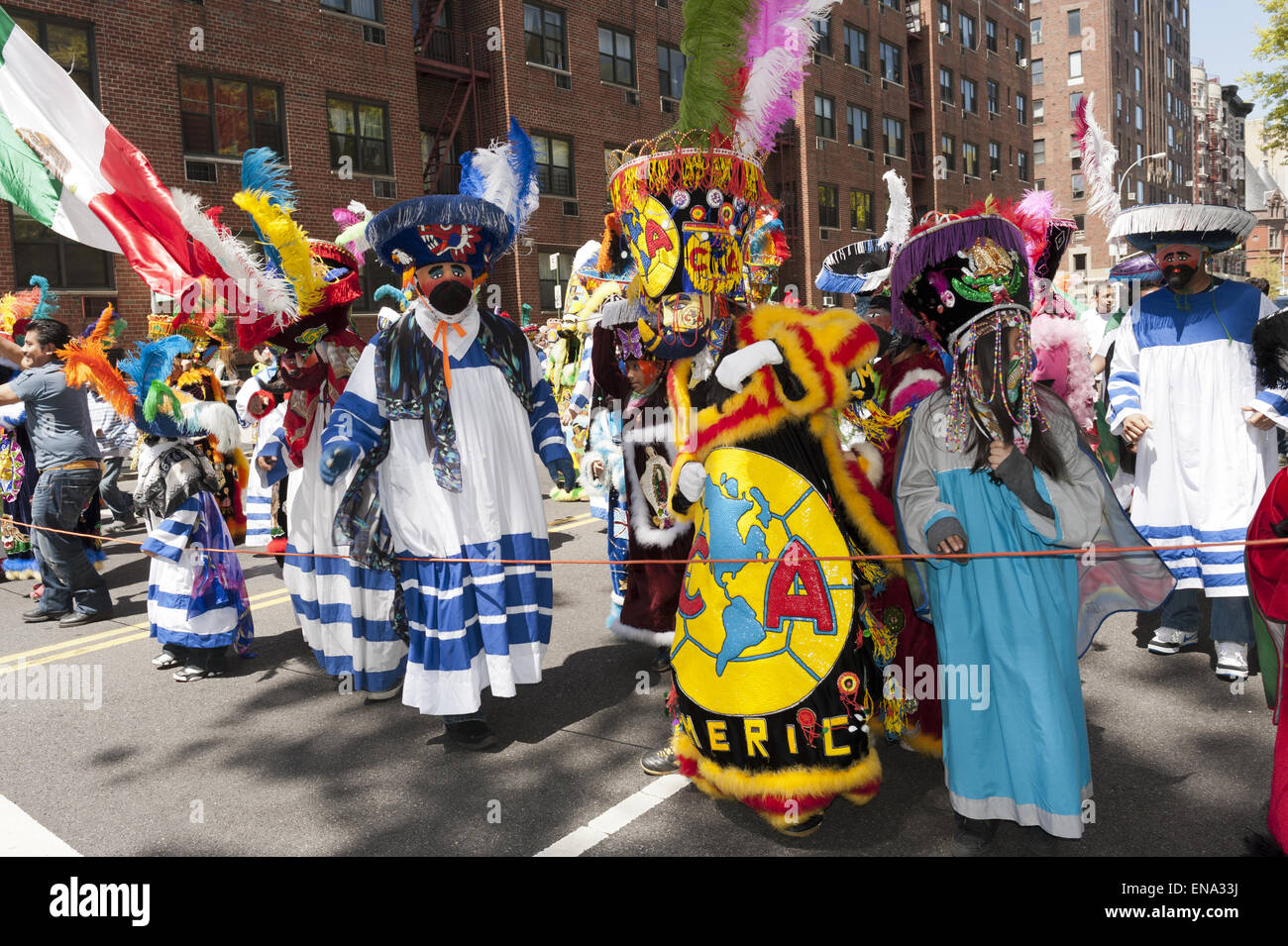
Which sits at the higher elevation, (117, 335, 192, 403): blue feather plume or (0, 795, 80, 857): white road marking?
(117, 335, 192, 403): blue feather plume

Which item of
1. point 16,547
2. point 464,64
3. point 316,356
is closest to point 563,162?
point 464,64

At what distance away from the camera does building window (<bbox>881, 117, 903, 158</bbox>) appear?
1422 inches

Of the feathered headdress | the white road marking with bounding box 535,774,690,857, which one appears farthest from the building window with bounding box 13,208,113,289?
the white road marking with bounding box 535,774,690,857

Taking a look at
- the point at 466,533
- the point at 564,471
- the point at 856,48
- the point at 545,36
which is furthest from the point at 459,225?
the point at 856,48

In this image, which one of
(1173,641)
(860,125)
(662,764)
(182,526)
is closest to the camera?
(662,764)

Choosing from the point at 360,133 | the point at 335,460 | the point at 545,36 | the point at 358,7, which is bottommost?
the point at 335,460

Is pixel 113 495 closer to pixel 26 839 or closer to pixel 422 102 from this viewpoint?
pixel 26 839

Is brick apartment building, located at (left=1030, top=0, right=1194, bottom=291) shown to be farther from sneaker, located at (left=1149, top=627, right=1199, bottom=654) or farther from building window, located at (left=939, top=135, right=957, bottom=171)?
sneaker, located at (left=1149, top=627, right=1199, bottom=654)

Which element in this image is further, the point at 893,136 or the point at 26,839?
the point at 893,136

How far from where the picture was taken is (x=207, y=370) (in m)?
5.86

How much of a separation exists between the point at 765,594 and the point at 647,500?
183 centimetres

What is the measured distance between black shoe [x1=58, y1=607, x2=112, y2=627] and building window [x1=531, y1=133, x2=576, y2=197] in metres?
17.9

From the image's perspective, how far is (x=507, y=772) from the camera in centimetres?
394

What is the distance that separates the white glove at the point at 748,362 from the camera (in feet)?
10.5
